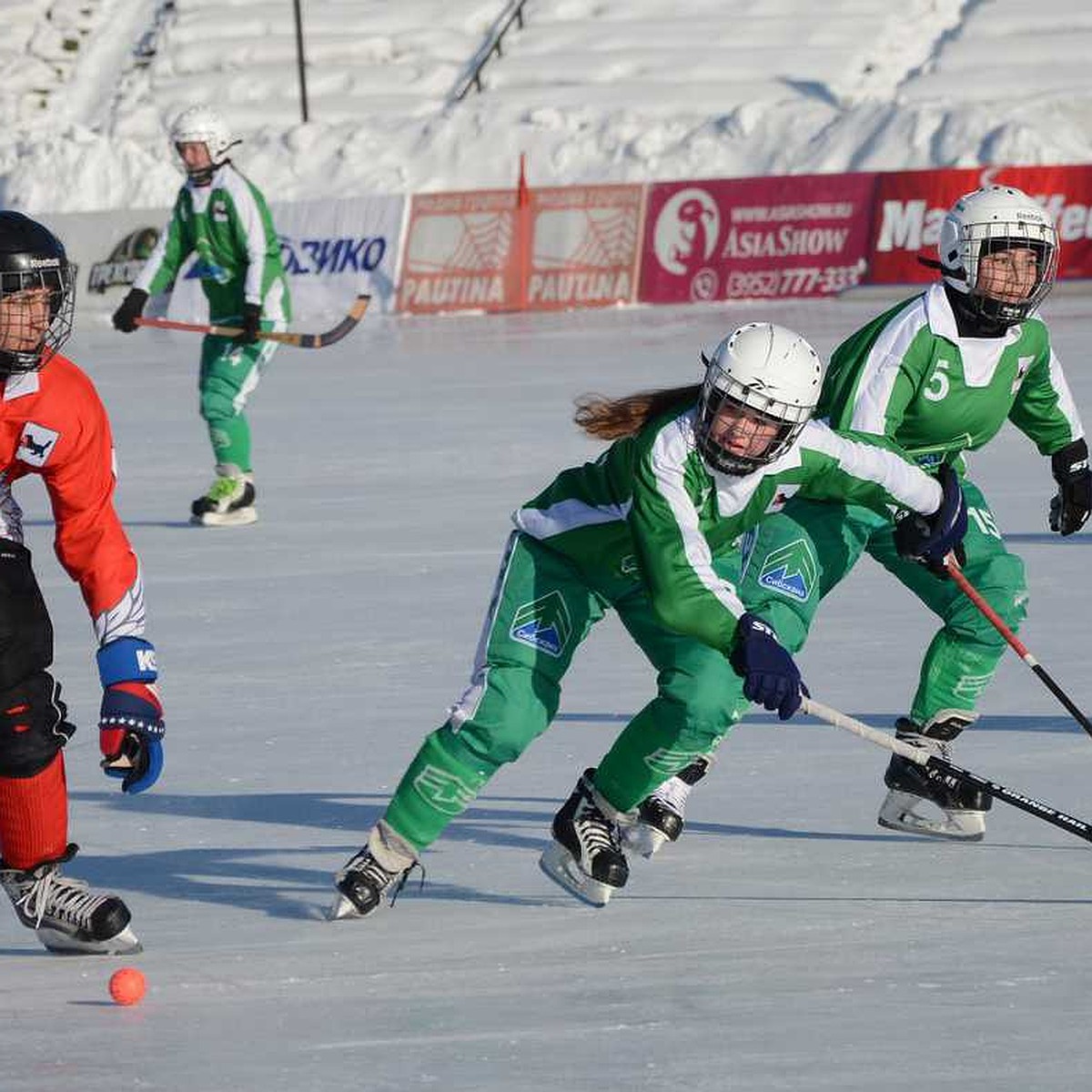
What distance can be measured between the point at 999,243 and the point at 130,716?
225 centimetres

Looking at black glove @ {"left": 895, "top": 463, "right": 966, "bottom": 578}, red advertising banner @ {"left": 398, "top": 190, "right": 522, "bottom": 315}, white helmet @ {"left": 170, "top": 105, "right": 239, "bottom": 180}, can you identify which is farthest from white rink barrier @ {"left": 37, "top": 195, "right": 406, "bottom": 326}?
black glove @ {"left": 895, "top": 463, "right": 966, "bottom": 578}

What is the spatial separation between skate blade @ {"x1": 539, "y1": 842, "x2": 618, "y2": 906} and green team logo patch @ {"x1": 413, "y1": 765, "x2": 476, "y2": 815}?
261mm

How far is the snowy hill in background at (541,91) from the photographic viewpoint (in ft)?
78.6

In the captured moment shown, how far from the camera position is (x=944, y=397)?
509cm

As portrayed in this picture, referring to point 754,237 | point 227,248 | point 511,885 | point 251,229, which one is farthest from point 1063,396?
point 754,237

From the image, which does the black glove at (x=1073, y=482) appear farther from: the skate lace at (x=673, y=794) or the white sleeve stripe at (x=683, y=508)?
the white sleeve stripe at (x=683, y=508)

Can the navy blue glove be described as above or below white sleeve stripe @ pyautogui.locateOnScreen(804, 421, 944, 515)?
below

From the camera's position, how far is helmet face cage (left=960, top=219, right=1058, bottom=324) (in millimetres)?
5020

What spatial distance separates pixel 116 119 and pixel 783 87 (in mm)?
8441

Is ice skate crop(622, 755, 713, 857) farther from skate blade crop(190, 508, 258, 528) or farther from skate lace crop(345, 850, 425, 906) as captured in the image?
skate blade crop(190, 508, 258, 528)

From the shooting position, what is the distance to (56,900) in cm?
417

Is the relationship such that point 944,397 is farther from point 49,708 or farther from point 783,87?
point 783,87

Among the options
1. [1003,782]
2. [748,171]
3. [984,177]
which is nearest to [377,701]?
[1003,782]

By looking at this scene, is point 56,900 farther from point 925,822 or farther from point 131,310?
point 131,310
